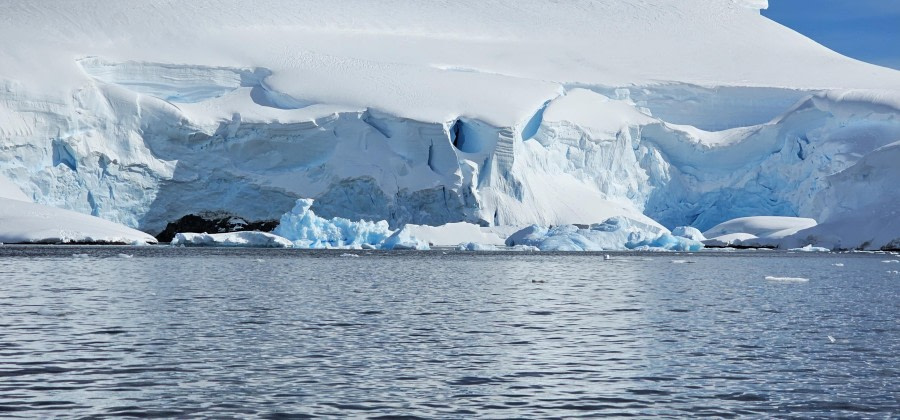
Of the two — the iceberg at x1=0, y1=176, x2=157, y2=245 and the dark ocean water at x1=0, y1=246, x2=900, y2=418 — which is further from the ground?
the iceberg at x1=0, y1=176, x2=157, y2=245

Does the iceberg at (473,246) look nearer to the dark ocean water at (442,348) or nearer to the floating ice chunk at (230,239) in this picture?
the floating ice chunk at (230,239)

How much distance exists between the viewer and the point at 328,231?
35000mm

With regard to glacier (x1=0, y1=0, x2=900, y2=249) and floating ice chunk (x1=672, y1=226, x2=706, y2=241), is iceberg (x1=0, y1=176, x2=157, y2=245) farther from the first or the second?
floating ice chunk (x1=672, y1=226, x2=706, y2=241)

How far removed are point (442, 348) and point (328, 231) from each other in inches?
1016

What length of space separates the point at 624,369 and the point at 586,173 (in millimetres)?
35205

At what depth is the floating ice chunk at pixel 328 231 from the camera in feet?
113

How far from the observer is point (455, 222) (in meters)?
37.5

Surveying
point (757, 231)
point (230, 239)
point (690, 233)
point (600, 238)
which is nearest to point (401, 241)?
point (230, 239)

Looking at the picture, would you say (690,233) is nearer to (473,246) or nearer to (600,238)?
(600,238)

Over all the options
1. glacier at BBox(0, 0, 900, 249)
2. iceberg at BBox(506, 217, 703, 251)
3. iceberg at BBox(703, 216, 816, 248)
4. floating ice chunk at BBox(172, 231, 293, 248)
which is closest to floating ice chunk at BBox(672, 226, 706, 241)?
iceberg at BBox(506, 217, 703, 251)

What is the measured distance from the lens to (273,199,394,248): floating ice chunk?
34375 mm

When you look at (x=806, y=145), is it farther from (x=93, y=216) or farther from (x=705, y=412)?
(x=705, y=412)

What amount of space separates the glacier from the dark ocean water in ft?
58.6

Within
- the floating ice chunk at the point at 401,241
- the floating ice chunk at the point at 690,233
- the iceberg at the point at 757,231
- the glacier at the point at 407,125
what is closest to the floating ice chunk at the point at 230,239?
the glacier at the point at 407,125
